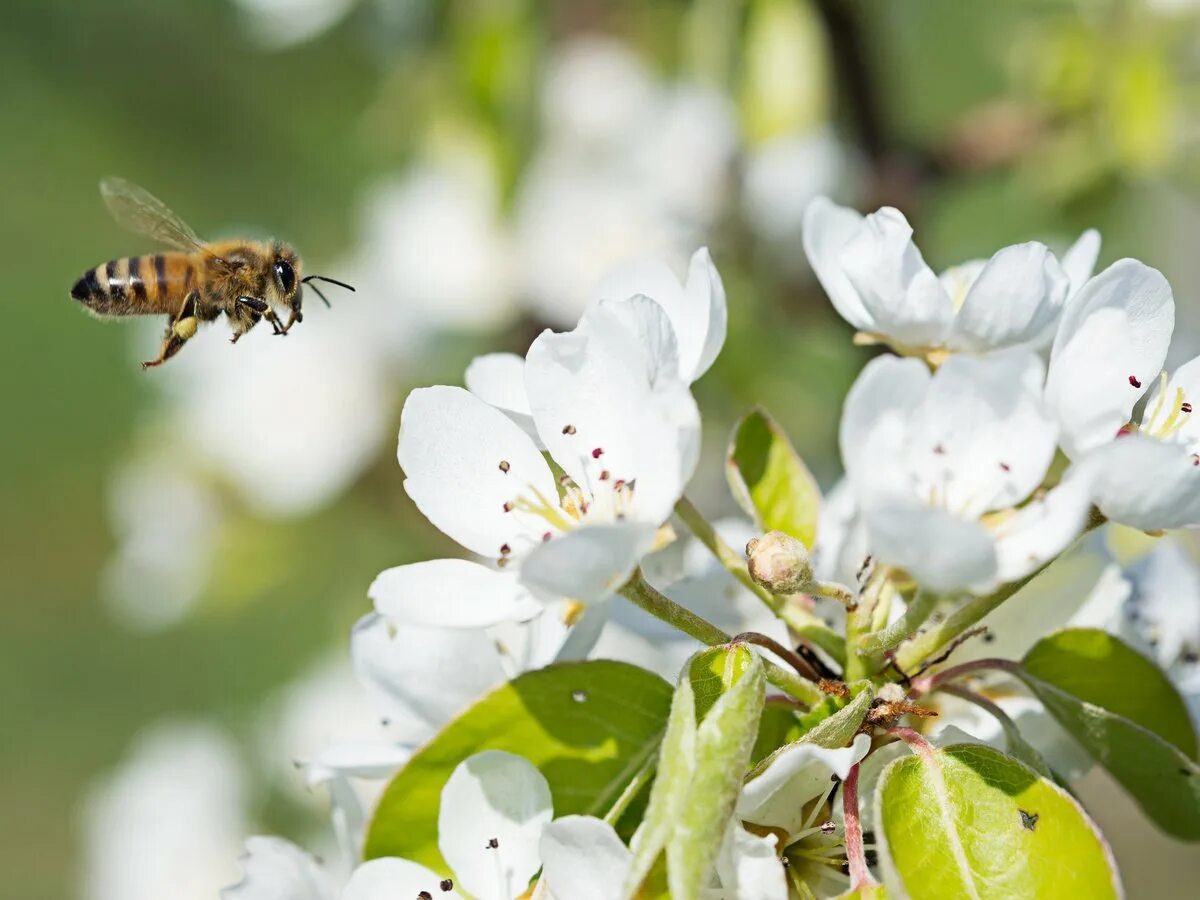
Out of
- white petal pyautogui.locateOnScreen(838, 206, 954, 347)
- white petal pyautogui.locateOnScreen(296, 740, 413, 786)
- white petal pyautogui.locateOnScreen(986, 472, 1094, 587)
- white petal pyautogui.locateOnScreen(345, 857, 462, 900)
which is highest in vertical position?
white petal pyautogui.locateOnScreen(838, 206, 954, 347)

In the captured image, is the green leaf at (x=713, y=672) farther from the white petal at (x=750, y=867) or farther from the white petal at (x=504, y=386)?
the white petal at (x=504, y=386)

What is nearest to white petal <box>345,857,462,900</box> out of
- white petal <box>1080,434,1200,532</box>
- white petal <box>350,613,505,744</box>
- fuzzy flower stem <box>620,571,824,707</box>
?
white petal <box>350,613,505,744</box>

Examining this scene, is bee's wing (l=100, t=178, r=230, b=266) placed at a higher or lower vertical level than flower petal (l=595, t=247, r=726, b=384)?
lower

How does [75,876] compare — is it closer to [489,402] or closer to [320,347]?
[320,347]

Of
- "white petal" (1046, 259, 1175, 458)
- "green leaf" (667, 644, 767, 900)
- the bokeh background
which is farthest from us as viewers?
the bokeh background

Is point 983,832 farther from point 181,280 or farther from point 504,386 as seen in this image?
point 181,280

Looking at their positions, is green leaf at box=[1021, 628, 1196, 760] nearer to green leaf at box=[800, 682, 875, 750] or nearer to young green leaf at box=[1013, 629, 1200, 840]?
young green leaf at box=[1013, 629, 1200, 840]

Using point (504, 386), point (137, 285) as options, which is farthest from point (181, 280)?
point (504, 386)
